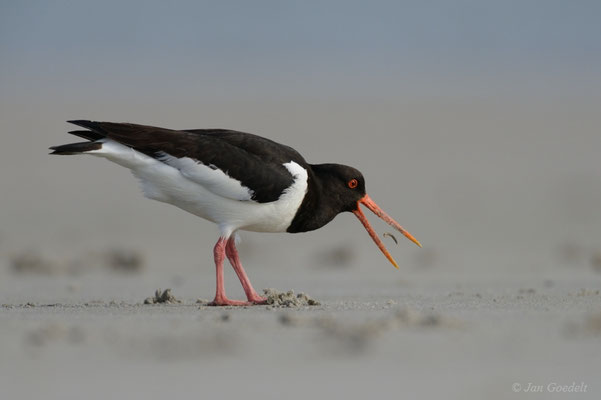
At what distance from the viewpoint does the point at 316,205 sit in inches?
421

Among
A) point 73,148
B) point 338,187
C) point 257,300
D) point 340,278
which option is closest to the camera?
point 73,148

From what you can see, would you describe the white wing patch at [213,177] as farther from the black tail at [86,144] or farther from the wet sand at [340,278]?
the wet sand at [340,278]

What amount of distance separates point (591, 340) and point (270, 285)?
5.65 meters

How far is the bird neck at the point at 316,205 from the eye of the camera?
10594mm

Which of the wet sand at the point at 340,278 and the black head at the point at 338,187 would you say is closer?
the wet sand at the point at 340,278

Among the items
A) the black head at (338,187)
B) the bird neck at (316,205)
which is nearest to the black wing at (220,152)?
the bird neck at (316,205)

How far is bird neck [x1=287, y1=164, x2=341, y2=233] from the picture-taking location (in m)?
10.6

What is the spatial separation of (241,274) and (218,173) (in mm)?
1151

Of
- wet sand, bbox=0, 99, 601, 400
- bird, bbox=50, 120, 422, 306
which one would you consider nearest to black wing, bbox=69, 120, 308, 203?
bird, bbox=50, 120, 422, 306

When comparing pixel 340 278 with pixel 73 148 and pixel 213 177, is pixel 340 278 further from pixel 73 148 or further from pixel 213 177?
pixel 73 148

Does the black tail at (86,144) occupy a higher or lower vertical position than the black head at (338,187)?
higher

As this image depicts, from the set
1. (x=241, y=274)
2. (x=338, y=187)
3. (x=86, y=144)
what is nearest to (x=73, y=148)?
(x=86, y=144)

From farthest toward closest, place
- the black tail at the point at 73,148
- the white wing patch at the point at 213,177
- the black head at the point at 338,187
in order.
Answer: the black head at the point at 338,187
the white wing patch at the point at 213,177
the black tail at the point at 73,148

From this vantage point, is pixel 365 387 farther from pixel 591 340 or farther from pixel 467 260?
pixel 467 260
